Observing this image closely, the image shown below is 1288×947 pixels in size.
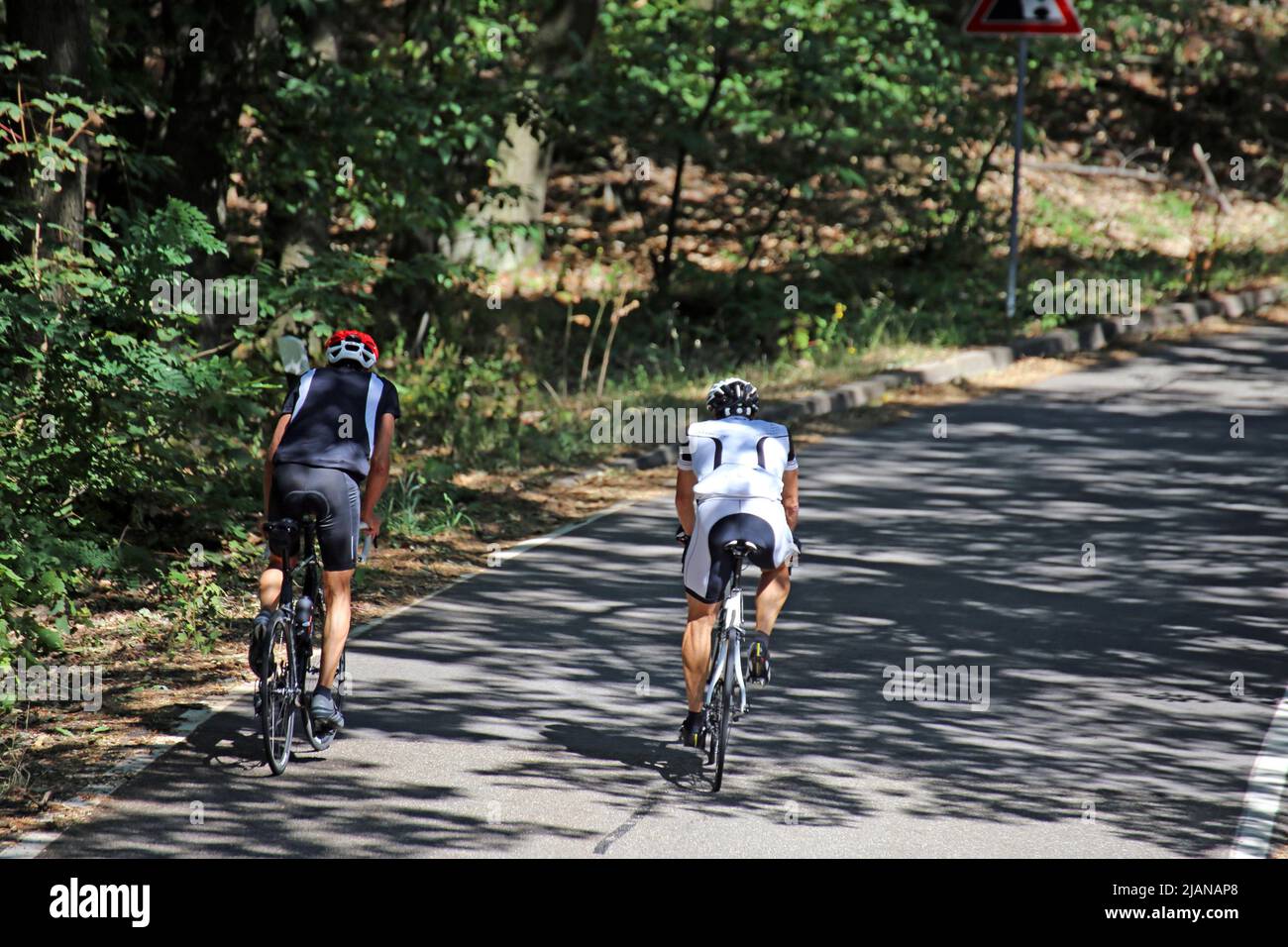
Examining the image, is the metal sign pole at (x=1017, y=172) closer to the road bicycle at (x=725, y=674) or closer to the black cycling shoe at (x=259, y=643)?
the road bicycle at (x=725, y=674)

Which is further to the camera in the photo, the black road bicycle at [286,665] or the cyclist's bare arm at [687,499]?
the cyclist's bare arm at [687,499]

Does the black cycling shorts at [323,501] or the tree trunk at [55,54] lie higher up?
the tree trunk at [55,54]

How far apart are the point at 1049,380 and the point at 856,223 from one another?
4613 mm

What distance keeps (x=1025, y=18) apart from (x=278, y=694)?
1305 centimetres

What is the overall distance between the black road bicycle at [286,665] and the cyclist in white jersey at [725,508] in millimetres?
1553

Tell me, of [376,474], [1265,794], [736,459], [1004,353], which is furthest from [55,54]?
[1004,353]

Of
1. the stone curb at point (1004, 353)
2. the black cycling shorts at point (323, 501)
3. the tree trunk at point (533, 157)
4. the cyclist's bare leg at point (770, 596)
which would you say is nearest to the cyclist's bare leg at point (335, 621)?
the black cycling shorts at point (323, 501)

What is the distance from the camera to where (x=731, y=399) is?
718cm

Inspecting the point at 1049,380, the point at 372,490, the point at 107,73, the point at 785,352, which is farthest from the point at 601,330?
the point at 372,490

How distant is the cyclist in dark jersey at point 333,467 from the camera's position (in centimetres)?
696

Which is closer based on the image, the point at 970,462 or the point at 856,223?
the point at 970,462

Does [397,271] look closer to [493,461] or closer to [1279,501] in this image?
[493,461]

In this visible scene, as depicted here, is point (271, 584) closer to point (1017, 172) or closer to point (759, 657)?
point (759, 657)

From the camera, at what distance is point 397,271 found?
12.9m
